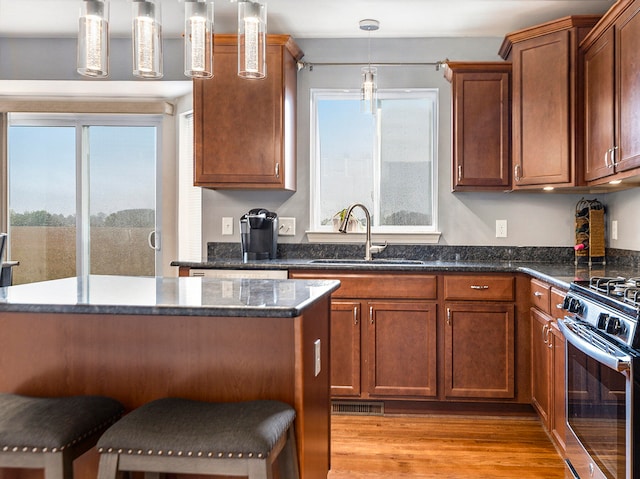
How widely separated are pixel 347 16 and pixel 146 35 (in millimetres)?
2177

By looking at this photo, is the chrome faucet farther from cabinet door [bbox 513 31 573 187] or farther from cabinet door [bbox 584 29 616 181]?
cabinet door [bbox 584 29 616 181]

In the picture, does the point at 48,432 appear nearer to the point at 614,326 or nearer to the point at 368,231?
the point at 614,326

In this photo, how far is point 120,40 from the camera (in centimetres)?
407

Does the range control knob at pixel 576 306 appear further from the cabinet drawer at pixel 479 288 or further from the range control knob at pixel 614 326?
the cabinet drawer at pixel 479 288

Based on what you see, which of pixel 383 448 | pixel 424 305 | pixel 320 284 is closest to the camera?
pixel 320 284

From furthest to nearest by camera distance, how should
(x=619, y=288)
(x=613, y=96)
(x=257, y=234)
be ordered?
(x=257, y=234), (x=613, y=96), (x=619, y=288)

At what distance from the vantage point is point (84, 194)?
175 inches

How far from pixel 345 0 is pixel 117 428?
2.80m

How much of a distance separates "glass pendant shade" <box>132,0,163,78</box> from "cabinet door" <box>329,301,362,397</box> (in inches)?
76.9

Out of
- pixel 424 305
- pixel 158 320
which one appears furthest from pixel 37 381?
pixel 424 305

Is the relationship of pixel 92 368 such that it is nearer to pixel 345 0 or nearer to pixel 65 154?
pixel 345 0

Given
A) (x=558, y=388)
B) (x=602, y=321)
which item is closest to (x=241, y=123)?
(x=558, y=388)

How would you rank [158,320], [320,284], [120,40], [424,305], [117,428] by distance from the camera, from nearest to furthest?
1. [117,428]
2. [158,320]
3. [320,284]
4. [424,305]
5. [120,40]

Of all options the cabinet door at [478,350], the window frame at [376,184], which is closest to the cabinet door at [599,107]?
the cabinet door at [478,350]
